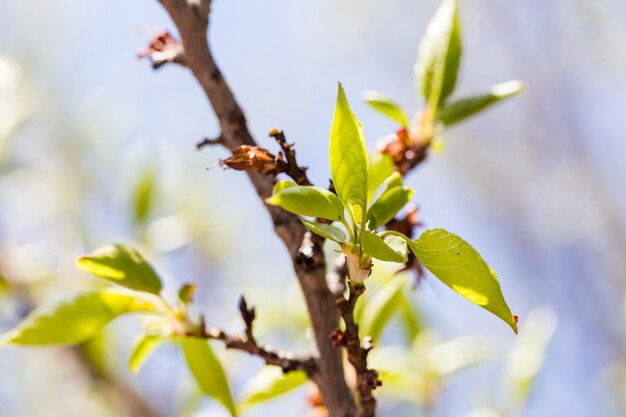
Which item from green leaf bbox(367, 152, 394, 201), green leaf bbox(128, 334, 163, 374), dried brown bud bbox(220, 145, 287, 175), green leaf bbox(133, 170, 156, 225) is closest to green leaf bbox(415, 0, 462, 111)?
green leaf bbox(367, 152, 394, 201)

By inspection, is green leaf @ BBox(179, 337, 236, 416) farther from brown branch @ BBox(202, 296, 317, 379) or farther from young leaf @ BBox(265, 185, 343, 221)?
young leaf @ BBox(265, 185, 343, 221)

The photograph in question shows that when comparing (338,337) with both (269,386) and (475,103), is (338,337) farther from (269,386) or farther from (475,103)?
(475,103)

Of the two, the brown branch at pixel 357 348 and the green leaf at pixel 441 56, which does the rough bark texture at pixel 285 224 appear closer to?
the brown branch at pixel 357 348

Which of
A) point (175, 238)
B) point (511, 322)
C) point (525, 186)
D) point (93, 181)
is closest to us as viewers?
point (511, 322)

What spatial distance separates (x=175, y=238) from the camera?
4.43 feet

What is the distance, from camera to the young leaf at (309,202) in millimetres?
469

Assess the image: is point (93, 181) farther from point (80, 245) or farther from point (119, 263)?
point (119, 263)

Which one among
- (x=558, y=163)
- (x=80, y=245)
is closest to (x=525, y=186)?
(x=558, y=163)

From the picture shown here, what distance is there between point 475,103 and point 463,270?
1.30 ft

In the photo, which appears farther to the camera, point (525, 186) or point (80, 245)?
point (525, 186)

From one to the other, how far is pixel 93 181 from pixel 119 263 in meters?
1.82

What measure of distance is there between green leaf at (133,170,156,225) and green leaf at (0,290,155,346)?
609 millimetres

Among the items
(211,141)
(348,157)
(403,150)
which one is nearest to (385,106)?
(403,150)

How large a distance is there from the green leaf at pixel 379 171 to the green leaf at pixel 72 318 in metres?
0.28
